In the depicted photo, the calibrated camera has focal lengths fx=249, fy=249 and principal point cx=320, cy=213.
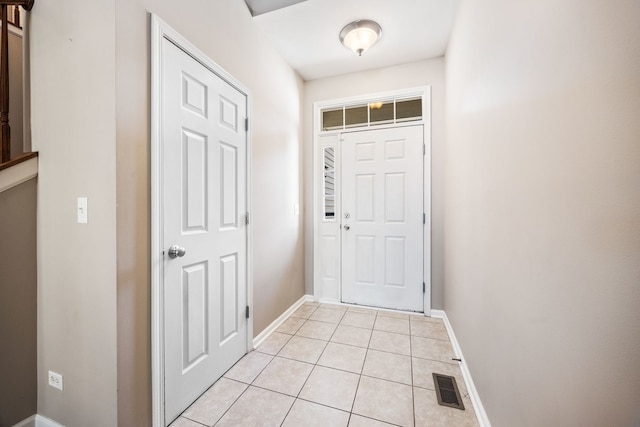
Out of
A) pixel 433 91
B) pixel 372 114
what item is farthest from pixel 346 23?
pixel 433 91

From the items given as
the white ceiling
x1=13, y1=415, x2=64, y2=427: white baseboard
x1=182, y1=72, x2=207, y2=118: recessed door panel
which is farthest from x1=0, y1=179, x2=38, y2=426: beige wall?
the white ceiling

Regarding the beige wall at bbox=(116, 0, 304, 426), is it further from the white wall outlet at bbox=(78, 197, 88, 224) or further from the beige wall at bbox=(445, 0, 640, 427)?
the beige wall at bbox=(445, 0, 640, 427)

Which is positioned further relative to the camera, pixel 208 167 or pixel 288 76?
pixel 288 76

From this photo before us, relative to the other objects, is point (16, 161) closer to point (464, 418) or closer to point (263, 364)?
point (263, 364)

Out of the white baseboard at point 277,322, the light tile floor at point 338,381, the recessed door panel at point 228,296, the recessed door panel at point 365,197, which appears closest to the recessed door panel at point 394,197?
the recessed door panel at point 365,197

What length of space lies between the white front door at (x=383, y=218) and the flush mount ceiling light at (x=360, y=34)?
912mm

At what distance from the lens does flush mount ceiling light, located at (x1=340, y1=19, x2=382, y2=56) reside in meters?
2.17

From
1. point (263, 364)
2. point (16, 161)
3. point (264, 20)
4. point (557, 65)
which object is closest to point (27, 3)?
point (16, 161)

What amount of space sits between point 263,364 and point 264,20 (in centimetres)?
285

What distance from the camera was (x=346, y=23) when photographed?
2188 mm

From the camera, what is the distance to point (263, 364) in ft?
6.17

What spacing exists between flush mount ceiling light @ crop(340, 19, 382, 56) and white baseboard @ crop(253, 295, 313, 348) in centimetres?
271

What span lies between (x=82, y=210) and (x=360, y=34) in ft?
7.87

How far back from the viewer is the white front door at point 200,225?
1.36m
